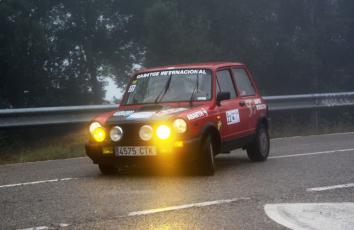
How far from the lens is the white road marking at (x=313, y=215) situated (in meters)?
5.07

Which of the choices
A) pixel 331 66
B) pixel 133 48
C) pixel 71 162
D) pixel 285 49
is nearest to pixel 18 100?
pixel 133 48

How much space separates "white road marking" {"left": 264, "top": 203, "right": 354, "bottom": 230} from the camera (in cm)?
507

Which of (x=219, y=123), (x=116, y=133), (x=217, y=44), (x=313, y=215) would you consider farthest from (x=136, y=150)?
(x=217, y=44)

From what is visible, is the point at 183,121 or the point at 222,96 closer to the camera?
the point at 183,121

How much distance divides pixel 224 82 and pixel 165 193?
3.15 metres

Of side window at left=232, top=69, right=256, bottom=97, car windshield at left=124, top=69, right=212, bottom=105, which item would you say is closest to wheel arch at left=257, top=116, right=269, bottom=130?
side window at left=232, top=69, right=256, bottom=97

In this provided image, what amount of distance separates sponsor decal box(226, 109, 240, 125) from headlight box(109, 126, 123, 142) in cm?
177

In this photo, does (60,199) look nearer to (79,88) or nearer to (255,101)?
(255,101)

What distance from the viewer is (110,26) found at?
35250 millimetres

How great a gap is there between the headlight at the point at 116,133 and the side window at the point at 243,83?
2.65 metres

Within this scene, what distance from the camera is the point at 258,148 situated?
32.6ft

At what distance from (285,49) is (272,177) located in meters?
21.8

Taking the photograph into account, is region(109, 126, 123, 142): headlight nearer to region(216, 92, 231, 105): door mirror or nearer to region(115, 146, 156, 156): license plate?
region(115, 146, 156, 156): license plate

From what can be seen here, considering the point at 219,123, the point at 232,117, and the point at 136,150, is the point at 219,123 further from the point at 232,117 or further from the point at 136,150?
the point at 136,150
